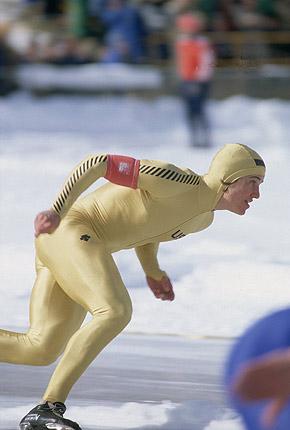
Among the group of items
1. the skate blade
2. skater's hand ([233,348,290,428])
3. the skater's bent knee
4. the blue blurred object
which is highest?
skater's hand ([233,348,290,428])

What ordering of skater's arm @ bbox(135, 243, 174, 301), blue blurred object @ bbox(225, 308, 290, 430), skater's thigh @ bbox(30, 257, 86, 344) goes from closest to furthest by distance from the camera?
blue blurred object @ bbox(225, 308, 290, 430) < skater's thigh @ bbox(30, 257, 86, 344) < skater's arm @ bbox(135, 243, 174, 301)

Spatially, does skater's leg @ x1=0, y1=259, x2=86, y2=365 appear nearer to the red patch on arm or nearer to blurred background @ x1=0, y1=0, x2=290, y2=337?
the red patch on arm

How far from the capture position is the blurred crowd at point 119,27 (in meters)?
11.6

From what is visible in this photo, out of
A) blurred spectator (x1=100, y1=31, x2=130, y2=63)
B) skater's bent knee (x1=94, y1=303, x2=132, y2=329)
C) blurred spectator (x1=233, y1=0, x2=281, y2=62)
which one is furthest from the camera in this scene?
blurred spectator (x1=100, y1=31, x2=130, y2=63)

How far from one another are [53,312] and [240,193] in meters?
0.74

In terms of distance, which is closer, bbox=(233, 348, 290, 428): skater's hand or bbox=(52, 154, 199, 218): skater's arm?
bbox=(233, 348, 290, 428): skater's hand

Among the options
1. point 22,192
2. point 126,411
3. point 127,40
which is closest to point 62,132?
point 127,40

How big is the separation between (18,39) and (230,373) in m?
10.3

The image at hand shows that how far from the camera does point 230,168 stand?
3758 mm

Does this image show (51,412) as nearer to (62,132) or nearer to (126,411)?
(126,411)

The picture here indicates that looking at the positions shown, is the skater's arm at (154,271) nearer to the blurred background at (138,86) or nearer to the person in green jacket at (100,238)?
the person in green jacket at (100,238)

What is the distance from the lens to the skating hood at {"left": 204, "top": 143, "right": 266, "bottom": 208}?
12.3 ft

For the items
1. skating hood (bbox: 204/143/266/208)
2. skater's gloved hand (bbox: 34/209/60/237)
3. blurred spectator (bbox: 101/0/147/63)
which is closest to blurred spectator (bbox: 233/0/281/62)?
blurred spectator (bbox: 101/0/147/63)

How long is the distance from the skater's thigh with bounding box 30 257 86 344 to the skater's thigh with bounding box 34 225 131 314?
0.06 meters
